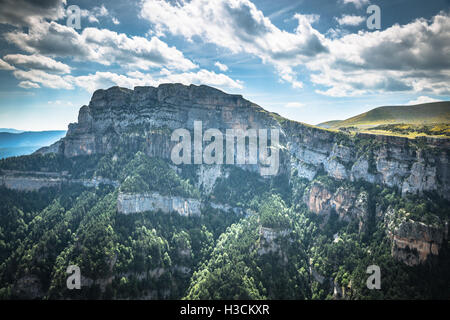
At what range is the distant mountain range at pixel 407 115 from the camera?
10286cm

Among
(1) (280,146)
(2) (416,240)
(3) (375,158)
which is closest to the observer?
(2) (416,240)

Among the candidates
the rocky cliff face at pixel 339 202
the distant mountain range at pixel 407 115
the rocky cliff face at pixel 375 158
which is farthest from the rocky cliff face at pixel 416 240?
the distant mountain range at pixel 407 115

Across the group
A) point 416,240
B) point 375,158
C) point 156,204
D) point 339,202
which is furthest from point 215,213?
point 416,240

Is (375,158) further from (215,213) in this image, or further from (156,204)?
(156,204)

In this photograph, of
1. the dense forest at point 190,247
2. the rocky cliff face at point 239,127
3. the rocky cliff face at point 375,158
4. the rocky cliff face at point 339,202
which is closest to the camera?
the dense forest at point 190,247

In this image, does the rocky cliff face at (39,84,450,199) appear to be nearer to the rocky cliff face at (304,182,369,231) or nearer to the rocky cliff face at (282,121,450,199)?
the rocky cliff face at (282,121,450,199)

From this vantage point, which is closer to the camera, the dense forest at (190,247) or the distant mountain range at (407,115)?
the dense forest at (190,247)

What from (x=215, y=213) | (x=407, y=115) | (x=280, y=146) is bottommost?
Answer: (x=215, y=213)

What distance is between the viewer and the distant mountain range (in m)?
103

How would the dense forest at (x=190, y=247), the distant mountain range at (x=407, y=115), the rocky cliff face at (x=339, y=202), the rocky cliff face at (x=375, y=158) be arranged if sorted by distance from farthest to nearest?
1. the distant mountain range at (x=407, y=115)
2. the rocky cliff face at (x=339, y=202)
3. the rocky cliff face at (x=375, y=158)
4. the dense forest at (x=190, y=247)

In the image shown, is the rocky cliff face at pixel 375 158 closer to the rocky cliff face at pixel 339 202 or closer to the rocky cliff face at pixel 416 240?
the rocky cliff face at pixel 339 202

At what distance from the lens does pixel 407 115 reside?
119m

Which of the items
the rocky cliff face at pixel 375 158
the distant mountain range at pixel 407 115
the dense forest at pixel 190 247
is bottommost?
the dense forest at pixel 190 247
